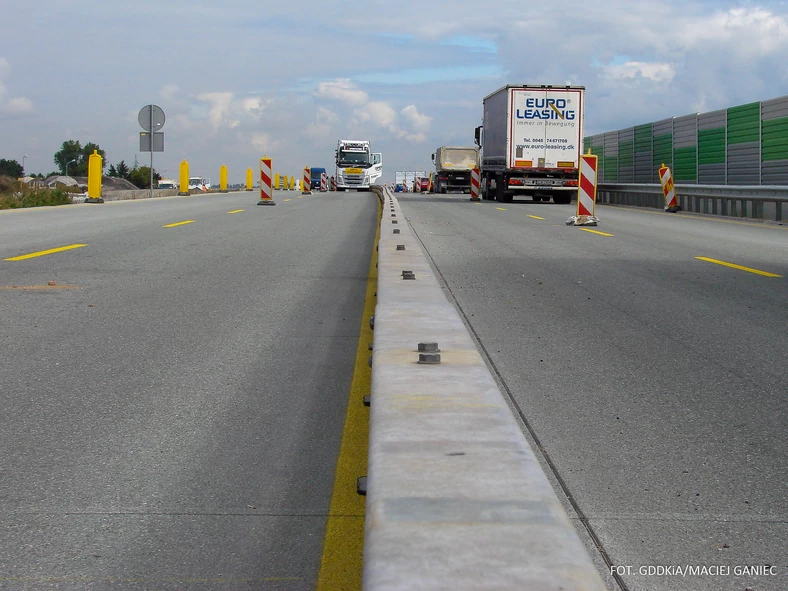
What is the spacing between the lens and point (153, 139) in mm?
33469

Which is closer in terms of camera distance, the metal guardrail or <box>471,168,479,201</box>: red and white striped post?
A: the metal guardrail

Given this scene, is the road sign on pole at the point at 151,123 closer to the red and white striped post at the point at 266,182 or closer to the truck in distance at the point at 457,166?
the red and white striped post at the point at 266,182

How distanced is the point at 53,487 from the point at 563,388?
2849mm

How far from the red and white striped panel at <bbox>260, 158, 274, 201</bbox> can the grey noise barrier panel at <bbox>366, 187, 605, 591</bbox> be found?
83.6 ft

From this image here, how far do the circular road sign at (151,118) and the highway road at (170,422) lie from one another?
23.7m

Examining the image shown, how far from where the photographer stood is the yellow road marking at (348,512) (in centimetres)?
301

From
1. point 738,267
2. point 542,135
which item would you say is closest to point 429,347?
point 738,267

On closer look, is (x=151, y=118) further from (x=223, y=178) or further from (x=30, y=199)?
(x=223, y=178)

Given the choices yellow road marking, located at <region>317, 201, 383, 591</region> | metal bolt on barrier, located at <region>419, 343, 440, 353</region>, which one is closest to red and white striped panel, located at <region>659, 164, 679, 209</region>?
yellow road marking, located at <region>317, 201, 383, 591</region>

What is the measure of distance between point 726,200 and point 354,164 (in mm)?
38785

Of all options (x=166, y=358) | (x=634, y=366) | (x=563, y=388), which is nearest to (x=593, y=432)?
(x=563, y=388)

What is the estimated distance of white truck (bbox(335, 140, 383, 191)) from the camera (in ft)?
200

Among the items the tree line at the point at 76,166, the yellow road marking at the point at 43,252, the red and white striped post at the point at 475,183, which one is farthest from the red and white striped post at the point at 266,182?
the tree line at the point at 76,166

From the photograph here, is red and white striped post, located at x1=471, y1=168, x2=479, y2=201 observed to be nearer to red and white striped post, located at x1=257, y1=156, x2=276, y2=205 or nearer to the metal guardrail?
the metal guardrail
